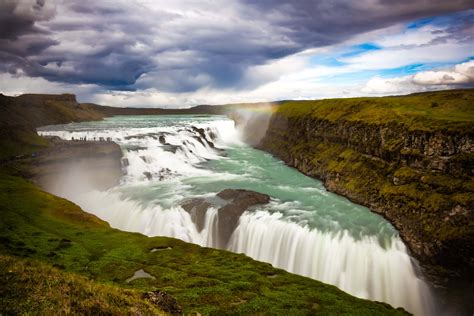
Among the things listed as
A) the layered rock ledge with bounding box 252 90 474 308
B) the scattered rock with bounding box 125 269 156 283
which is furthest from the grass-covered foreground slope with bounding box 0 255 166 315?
the layered rock ledge with bounding box 252 90 474 308

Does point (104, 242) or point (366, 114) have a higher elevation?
point (366, 114)

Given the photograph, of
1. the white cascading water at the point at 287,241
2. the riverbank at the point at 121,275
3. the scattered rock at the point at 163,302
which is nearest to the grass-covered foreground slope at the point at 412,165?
the white cascading water at the point at 287,241

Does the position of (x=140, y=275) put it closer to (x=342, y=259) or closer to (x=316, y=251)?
(x=316, y=251)

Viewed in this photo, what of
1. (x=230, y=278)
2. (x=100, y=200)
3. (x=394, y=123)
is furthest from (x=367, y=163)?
(x=100, y=200)

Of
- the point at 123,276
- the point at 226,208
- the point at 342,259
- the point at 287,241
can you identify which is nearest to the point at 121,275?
the point at 123,276

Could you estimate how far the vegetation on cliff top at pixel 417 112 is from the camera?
35719 mm

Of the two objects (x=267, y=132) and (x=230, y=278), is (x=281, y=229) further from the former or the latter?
(x=267, y=132)

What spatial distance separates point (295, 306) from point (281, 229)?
14672mm

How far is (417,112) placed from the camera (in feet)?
139

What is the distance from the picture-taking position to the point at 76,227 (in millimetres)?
29391

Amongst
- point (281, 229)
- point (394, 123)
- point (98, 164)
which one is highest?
point (394, 123)

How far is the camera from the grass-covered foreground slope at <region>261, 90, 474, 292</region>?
27188mm

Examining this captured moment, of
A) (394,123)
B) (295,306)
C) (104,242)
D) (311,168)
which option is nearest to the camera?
(295,306)

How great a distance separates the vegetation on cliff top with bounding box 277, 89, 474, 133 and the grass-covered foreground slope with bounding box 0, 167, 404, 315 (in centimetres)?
2596
